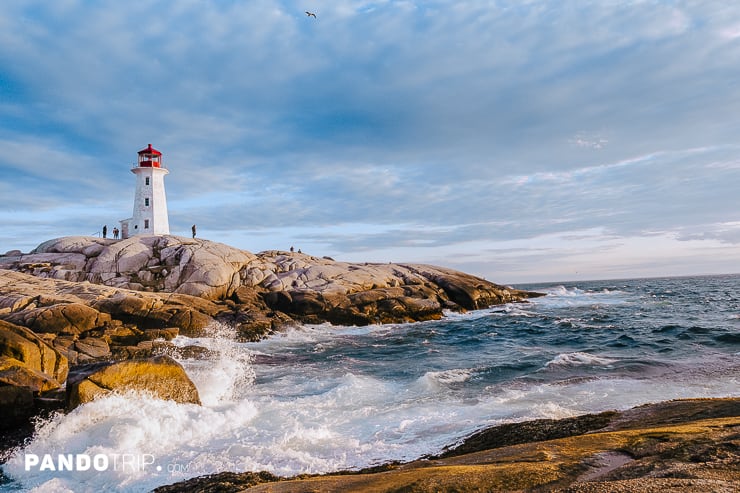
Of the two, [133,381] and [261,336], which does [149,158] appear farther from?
[133,381]

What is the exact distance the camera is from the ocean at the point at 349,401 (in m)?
8.02

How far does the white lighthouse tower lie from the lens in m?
45.8

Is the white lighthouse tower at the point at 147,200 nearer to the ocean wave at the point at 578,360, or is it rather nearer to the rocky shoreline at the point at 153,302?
the rocky shoreline at the point at 153,302

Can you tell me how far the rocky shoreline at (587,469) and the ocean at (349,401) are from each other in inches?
49.3

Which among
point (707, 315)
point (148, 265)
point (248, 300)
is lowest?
point (707, 315)

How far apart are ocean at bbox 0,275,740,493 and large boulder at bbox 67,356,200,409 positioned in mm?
346

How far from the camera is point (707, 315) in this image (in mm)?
30859

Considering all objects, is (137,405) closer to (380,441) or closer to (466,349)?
(380,441)

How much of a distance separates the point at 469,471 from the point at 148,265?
36.0 meters

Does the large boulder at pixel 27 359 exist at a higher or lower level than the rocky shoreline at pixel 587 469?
higher

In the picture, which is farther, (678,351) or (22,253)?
(22,253)

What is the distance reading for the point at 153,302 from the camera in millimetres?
25922

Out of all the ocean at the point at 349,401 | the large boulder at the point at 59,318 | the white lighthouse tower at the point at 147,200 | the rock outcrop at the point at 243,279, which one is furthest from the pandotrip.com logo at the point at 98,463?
the white lighthouse tower at the point at 147,200

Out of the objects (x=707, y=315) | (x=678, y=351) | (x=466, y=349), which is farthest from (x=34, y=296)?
(x=707, y=315)
